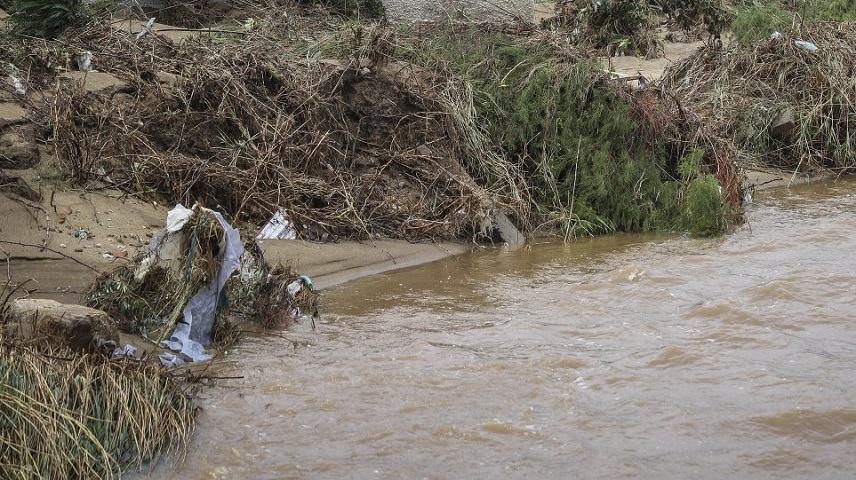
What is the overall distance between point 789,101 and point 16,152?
306 inches

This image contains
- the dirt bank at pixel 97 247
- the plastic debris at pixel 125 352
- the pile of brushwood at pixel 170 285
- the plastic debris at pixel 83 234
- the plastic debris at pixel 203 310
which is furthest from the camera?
the plastic debris at pixel 83 234

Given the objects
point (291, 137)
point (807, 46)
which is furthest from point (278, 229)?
point (807, 46)

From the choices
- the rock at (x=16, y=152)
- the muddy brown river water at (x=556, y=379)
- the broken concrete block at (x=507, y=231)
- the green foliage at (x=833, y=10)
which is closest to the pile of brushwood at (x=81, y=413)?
the muddy brown river water at (x=556, y=379)

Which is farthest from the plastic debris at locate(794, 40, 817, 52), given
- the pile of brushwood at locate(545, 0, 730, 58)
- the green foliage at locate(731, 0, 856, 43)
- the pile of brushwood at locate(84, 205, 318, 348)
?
the pile of brushwood at locate(84, 205, 318, 348)

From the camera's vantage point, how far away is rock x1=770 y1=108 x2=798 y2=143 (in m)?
10.7

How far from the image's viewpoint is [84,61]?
315 inches

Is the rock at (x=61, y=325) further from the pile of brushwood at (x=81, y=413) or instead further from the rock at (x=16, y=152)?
the rock at (x=16, y=152)

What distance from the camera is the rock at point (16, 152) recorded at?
264 inches

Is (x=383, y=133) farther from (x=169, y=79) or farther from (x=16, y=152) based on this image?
(x=16, y=152)

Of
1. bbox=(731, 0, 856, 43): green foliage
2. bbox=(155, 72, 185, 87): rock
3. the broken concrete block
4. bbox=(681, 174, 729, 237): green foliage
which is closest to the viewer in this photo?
bbox=(155, 72, 185, 87): rock

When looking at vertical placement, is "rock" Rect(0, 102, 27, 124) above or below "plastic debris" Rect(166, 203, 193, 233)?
above

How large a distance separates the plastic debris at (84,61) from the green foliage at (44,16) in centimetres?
58

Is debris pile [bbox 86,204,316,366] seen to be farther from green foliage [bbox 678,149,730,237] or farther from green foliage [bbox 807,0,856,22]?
green foliage [bbox 807,0,856,22]

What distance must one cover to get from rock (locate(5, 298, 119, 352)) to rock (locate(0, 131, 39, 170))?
2169mm
